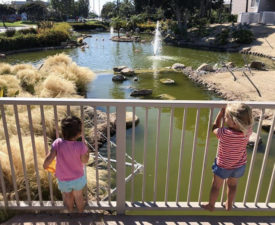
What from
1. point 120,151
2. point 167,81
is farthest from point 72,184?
point 167,81

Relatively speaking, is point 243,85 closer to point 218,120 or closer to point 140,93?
point 140,93

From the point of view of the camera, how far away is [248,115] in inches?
79.1

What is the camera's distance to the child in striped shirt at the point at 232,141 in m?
2.01

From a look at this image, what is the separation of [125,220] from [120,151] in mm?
646

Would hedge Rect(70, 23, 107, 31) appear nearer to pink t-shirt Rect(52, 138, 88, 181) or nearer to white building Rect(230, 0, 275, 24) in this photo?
white building Rect(230, 0, 275, 24)

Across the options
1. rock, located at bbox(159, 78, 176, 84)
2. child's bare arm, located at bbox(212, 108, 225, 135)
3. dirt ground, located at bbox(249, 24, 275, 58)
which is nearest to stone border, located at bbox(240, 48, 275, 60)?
dirt ground, located at bbox(249, 24, 275, 58)

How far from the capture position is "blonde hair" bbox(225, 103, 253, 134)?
2000 millimetres

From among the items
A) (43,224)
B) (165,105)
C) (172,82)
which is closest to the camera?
(165,105)

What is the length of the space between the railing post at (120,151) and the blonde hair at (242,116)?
84 cm

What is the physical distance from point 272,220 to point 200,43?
1042 inches

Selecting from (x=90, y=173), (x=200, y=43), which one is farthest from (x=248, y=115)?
Answer: (x=200, y=43)

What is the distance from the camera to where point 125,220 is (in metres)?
2.41

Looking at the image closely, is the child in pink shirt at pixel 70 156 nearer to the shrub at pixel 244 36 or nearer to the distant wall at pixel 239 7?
the shrub at pixel 244 36

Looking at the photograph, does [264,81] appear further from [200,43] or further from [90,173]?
[200,43]
